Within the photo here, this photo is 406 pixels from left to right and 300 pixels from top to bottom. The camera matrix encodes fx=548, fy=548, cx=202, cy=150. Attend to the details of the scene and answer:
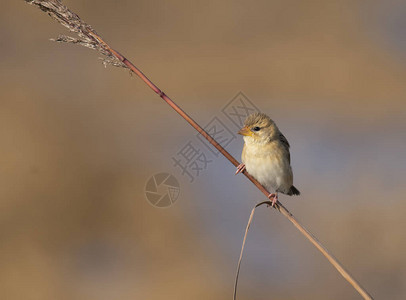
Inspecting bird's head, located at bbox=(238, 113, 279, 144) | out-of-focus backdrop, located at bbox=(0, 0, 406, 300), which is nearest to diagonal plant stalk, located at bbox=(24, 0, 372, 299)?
bird's head, located at bbox=(238, 113, 279, 144)

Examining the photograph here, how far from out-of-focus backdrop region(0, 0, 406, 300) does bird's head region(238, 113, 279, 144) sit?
3.62m

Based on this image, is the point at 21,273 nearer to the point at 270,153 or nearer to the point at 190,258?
the point at 190,258

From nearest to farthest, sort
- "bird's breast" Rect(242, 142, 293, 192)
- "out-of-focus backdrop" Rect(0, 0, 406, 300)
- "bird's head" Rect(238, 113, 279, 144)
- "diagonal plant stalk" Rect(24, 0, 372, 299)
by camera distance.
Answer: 1. "diagonal plant stalk" Rect(24, 0, 372, 299)
2. "bird's head" Rect(238, 113, 279, 144)
3. "bird's breast" Rect(242, 142, 293, 192)
4. "out-of-focus backdrop" Rect(0, 0, 406, 300)

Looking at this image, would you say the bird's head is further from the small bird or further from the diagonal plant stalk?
the diagonal plant stalk

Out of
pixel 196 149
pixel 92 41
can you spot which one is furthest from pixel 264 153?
pixel 196 149

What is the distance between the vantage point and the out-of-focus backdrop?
7.90 meters

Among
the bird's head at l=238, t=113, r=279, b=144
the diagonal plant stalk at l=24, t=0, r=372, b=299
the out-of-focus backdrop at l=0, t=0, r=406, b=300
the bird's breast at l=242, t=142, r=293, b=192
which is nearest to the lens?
the diagonal plant stalk at l=24, t=0, r=372, b=299

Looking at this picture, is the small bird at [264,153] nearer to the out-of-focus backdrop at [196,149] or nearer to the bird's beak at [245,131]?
the bird's beak at [245,131]

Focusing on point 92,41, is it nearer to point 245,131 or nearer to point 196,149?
point 245,131

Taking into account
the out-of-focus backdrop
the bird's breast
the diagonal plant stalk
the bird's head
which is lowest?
the diagonal plant stalk

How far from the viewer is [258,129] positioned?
4.43 m

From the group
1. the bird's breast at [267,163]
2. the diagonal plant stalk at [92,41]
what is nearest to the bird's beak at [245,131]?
the bird's breast at [267,163]

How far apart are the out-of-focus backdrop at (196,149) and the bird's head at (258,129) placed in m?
3.62

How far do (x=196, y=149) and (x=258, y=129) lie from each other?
17.7ft
